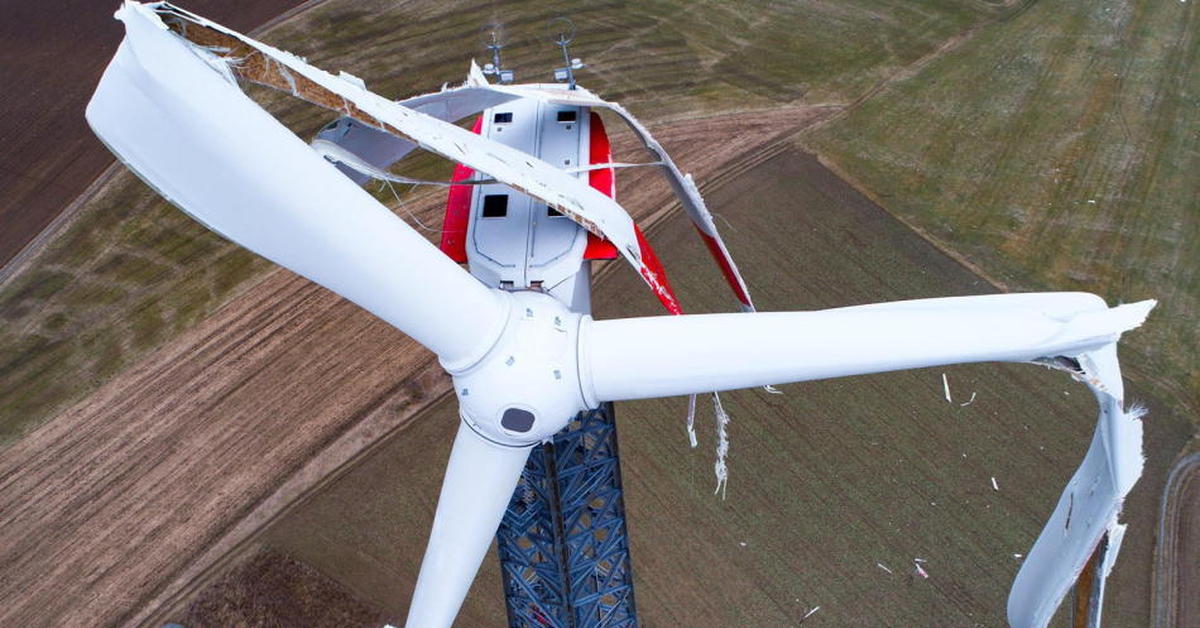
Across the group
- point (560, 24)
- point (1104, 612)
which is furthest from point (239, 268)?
point (1104, 612)

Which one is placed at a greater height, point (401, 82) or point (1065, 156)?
point (401, 82)

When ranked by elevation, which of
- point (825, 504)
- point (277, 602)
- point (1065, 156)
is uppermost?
point (1065, 156)

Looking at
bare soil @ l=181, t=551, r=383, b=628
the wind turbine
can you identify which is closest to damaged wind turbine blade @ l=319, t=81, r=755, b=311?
the wind turbine

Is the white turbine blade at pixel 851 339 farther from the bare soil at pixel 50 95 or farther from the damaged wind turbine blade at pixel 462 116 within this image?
the bare soil at pixel 50 95

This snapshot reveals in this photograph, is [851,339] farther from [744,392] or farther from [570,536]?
[744,392]

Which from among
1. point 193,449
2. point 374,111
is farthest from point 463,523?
point 193,449

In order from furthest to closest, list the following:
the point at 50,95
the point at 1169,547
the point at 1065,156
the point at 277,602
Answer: the point at 50,95 < the point at 1065,156 < the point at 1169,547 < the point at 277,602

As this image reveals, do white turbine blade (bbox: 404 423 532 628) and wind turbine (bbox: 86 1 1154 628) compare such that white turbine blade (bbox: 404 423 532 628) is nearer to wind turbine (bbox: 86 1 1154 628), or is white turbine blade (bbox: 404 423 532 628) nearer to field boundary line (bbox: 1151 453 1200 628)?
wind turbine (bbox: 86 1 1154 628)
